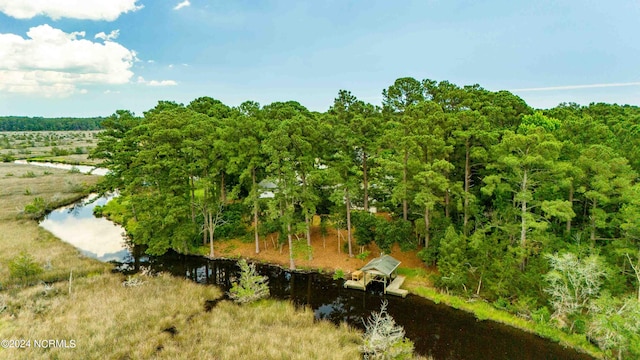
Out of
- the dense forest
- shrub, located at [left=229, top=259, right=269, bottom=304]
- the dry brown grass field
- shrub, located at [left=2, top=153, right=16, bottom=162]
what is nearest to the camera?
the dry brown grass field

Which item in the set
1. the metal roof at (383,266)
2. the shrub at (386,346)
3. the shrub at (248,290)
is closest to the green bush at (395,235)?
the metal roof at (383,266)

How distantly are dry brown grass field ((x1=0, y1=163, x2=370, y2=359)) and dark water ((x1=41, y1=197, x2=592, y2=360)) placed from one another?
205cm

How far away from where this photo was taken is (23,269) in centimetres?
2359

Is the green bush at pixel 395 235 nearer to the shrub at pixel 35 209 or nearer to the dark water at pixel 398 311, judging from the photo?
the dark water at pixel 398 311

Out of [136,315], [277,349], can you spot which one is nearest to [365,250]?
[277,349]

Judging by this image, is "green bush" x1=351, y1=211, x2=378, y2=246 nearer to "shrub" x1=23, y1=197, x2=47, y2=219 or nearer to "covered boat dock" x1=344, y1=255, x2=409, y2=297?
"covered boat dock" x1=344, y1=255, x2=409, y2=297

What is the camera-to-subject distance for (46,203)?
45812mm

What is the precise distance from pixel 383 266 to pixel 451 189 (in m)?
6.78

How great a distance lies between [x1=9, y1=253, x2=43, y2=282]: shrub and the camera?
76.5ft

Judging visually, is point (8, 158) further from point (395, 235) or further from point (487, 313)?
point (487, 313)

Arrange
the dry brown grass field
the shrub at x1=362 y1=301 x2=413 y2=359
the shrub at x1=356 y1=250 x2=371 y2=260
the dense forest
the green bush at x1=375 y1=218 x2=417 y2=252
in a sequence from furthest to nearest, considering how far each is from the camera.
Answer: the shrub at x1=356 y1=250 x2=371 y2=260 < the green bush at x1=375 y1=218 x2=417 y2=252 < the dense forest < the dry brown grass field < the shrub at x1=362 y1=301 x2=413 y2=359

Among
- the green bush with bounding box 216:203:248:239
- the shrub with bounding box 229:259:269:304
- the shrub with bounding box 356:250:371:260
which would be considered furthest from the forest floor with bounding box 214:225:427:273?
the shrub with bounding box 229:259:269:304

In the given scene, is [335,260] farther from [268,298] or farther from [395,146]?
[395,146]

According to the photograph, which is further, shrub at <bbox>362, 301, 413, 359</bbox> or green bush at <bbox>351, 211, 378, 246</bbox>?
green bush at <bbox>351, 211, 378, 246</bbox>
